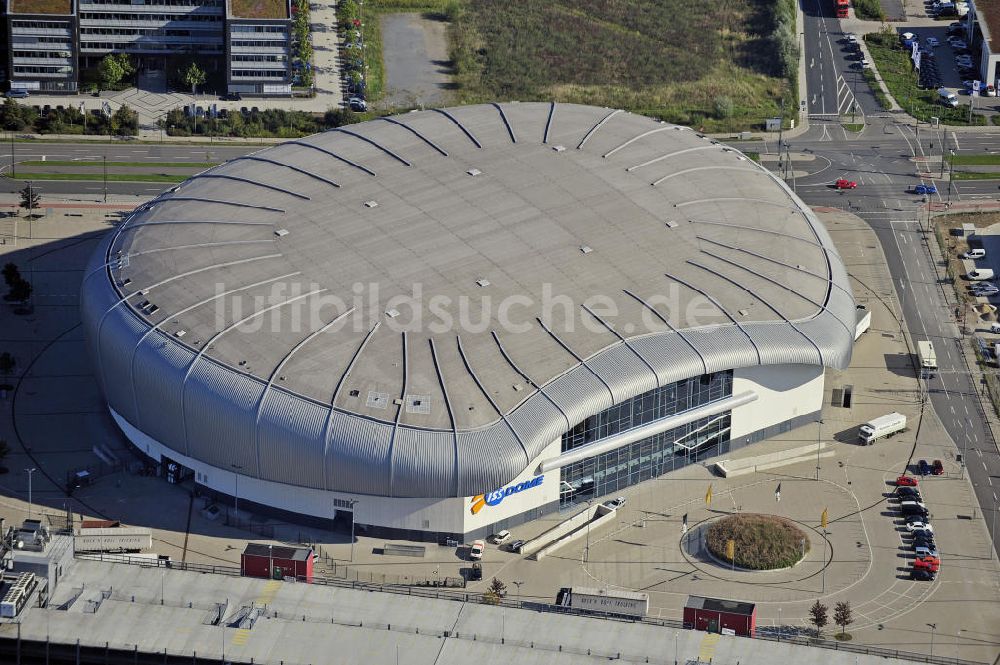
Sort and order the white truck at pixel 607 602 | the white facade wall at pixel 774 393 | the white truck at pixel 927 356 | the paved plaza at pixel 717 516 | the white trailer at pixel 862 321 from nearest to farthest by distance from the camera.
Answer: the white truck at pixel 607 602, the paved plaza at pixel 717 516, the white facade wall at pixel 774 393, the white truck at pixel 927 356, the white trailer at pixel 862 321

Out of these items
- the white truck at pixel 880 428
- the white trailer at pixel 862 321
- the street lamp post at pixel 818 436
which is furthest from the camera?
the white trailer at pixel 862 321

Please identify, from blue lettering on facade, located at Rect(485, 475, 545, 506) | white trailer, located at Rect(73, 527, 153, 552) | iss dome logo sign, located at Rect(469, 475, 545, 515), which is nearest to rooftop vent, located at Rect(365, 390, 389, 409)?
iss dome logo sign, located at Rect(469, 475, 545, 515)

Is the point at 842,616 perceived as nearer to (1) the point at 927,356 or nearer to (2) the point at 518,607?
(2) the point at 518,607

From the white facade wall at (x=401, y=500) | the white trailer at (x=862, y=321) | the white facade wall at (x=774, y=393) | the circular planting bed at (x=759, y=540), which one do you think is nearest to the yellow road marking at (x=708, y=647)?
the circular planting bed at (x=759, y=540)

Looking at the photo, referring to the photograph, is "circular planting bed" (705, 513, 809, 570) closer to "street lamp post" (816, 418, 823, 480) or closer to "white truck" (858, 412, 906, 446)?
"street lamp post" (816, 418, 823, 480)

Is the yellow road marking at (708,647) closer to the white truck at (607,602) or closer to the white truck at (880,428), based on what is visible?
the white truck at (607,602)

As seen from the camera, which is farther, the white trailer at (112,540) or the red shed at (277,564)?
the white trailer at (112,540)
